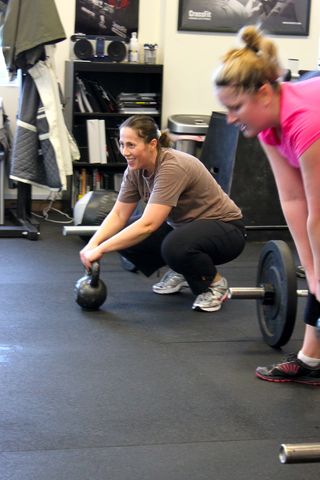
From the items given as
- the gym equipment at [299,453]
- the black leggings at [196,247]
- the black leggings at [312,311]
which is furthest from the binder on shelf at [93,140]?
the gym equipment at [299,453]

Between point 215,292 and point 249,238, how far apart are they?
165cm

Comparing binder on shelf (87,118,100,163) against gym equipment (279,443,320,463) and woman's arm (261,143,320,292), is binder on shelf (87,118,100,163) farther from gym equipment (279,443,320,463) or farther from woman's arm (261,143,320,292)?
gym equipment (279,443,320,463)

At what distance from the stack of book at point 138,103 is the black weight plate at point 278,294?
276 cm

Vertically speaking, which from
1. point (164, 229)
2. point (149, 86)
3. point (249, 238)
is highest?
point (149, 86)

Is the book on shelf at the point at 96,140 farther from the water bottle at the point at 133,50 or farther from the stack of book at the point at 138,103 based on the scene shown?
the water bottle at the point at 133,50

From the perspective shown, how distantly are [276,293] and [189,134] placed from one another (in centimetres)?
267

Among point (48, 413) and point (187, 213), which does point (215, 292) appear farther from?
point (48, 413)

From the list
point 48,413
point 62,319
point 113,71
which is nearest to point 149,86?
point 113,71

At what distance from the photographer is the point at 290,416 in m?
2.46

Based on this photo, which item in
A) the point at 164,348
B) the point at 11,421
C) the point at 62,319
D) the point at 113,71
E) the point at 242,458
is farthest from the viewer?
the point at 113,71

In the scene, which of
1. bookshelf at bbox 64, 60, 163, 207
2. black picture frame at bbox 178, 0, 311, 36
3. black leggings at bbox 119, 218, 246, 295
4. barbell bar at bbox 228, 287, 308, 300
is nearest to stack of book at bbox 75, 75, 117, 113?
bookshelf at bbox 64, 60, 163, 207

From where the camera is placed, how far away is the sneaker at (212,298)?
11.8 feet

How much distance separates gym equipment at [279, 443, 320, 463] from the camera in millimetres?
1723

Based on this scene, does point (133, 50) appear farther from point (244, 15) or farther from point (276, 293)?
point (276, 293)
